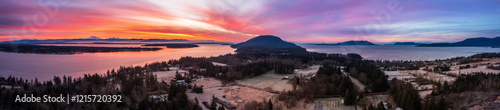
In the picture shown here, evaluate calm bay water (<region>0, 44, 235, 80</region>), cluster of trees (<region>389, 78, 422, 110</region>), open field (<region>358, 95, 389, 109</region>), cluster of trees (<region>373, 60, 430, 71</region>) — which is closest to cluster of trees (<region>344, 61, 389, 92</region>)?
open field (<region>358, 95, 389, 109</region>)

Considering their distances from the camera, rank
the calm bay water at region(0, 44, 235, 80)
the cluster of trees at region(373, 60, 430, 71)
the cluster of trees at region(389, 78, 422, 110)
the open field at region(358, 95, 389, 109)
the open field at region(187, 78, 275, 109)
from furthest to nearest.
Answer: the cluster of trees at region(373, 60, 430, 71) → the calm bay water at region(0, 44, 235, 80) → the open field at region(187, 78, 275, 109) → the open field at region(358, 95, 389, 109) → the cluster of trees at region(389, 78, 422, 110)

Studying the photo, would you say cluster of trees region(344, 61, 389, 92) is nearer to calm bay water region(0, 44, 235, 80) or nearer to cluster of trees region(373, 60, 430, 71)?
cluster of trees region(373, 60, 430, 71)

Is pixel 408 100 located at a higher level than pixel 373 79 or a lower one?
higher

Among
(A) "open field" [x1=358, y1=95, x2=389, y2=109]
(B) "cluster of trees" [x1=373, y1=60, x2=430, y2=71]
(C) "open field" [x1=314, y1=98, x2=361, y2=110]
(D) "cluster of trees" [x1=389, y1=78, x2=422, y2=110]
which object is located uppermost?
(D) "cluster of trees" [x1=389, y1=78, x2=422, y2=110]

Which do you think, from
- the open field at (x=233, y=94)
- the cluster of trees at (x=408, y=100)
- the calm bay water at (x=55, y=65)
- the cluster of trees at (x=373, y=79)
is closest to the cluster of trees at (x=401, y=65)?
the cluster of trees at (x=373, y=79)

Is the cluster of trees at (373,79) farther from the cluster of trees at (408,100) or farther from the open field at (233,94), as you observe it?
the open field at (233,94)

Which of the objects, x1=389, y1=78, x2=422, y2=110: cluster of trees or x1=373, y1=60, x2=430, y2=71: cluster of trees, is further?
x1=373, y1=60, x2=430, y2=71: cluster of trees

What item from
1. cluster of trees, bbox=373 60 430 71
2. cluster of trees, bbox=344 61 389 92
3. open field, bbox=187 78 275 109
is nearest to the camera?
open field, bbox=187 78 275 109

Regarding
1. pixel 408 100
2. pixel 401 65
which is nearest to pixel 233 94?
pixel 408 100

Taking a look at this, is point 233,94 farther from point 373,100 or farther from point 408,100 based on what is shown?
point 408,100

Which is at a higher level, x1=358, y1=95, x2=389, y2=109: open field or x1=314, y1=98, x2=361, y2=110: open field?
x1=358, y1=95, x2=389, y2=109: open field

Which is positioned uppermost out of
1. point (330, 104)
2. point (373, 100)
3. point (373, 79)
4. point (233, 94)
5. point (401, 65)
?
point (373, 79)
